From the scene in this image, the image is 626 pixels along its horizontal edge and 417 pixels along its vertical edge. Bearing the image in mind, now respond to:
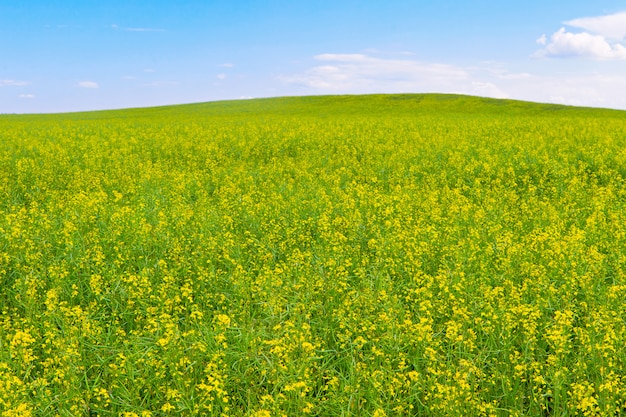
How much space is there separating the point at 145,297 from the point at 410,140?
14226 mm

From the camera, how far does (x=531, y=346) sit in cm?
443

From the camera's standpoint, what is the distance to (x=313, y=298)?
17.9 feet

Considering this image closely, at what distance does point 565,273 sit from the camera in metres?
5.88

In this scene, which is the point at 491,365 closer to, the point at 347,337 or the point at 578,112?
the point at 347,337

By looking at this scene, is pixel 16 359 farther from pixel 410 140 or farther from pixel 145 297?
pixel 410 140

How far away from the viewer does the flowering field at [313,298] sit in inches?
155

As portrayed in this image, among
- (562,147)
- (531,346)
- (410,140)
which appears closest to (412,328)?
(531,346)

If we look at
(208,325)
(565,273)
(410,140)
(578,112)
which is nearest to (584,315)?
(565,273)

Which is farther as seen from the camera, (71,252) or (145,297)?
(71,252)

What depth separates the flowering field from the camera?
3949 mm

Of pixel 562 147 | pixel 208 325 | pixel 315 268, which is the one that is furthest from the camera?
pixel 562 147

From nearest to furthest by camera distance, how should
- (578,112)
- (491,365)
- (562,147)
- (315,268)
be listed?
(491,365)
(315,268)
(562,147)
(578,112)

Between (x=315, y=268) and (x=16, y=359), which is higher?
(x=315, y=268)

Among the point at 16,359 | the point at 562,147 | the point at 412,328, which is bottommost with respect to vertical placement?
the point at 16,359
